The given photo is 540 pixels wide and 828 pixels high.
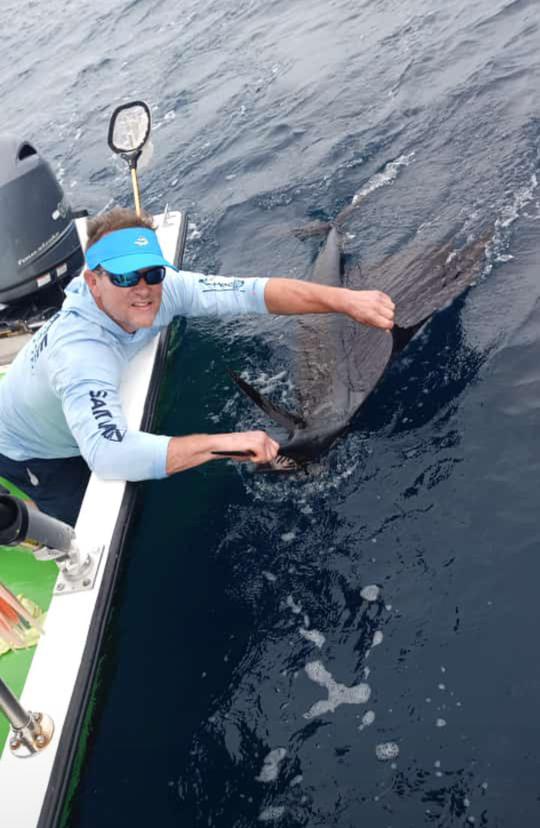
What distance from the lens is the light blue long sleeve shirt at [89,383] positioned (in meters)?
2.73

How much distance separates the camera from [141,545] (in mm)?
3574

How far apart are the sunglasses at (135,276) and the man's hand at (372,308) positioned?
95cm

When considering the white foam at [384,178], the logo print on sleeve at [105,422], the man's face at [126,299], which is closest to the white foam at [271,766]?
the logo print on sleeve at [105,422]

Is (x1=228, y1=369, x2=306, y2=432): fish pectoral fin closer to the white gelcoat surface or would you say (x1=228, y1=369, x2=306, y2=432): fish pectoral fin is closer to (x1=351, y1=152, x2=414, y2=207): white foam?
the white gelcoat surface

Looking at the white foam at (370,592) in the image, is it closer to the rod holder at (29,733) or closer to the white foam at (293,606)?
the white foam at (293,606)

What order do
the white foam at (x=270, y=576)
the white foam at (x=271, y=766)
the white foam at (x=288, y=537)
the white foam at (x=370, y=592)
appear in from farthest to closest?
1. the white foam at (x=288, y=537)
2. the white foam at (x=270, y=576)
3. the white foam at (x=370, y=592)
4. the white foam at (x=271, y=766)

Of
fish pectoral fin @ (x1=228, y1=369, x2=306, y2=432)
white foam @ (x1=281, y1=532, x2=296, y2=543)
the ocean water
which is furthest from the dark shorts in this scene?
white foam @ (x1=281, y1=532, x2=296, y2=543)

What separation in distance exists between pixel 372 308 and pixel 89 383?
4.50 ft

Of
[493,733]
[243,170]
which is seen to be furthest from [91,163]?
[493,733]

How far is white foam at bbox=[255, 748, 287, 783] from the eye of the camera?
2555 mm

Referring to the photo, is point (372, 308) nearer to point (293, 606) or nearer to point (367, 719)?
point (293, 606)

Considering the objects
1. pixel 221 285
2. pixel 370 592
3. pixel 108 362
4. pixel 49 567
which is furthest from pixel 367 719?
pixel 221 285

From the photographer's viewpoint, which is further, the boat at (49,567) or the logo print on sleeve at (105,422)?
the logo print on sleeve at (105,422)

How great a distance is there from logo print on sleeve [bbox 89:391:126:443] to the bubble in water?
1.51 metres
